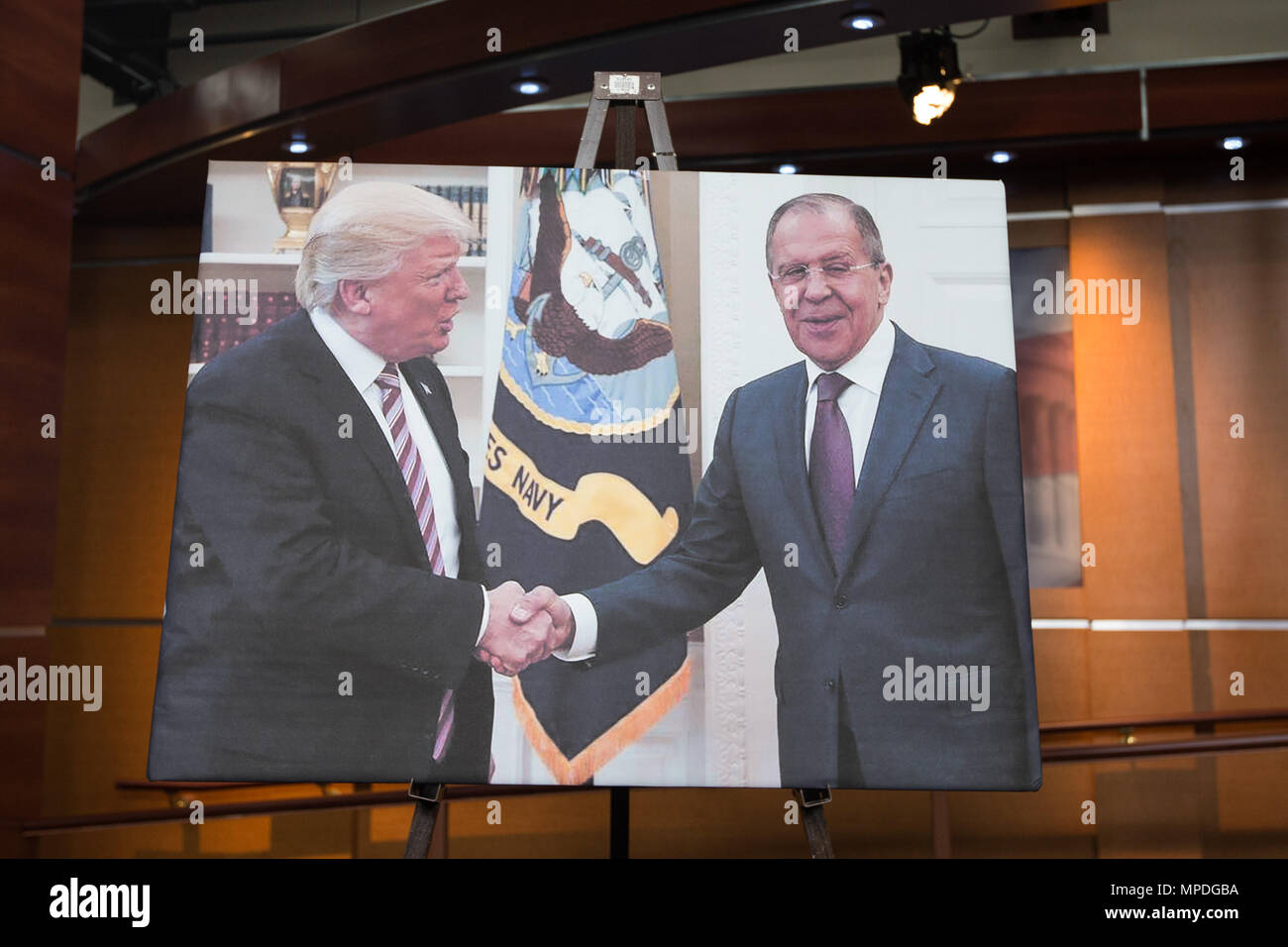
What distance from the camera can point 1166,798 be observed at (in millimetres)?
4355

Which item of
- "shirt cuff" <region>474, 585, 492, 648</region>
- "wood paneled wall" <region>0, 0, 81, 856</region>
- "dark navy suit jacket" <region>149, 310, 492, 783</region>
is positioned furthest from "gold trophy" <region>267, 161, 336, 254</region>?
"wood paneled wall" <region>0, 0, 81, 856</region>

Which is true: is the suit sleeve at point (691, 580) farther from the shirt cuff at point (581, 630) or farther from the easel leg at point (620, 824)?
the easel leg at point (620, 824)

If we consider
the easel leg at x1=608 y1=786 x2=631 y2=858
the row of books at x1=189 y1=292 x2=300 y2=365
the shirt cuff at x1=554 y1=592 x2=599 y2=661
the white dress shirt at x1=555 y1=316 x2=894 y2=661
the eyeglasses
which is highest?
the eyeglasses

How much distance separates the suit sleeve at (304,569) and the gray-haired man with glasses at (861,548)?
14 cm

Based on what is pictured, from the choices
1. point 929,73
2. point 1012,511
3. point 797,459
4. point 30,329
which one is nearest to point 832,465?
point 797,459

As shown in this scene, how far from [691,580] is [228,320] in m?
0.92

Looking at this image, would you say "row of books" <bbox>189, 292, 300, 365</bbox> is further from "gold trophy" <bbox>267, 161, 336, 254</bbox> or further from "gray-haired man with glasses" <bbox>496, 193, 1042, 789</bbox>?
"gray-haired man with glasses" <bbox>496, 193, 1042, 789</bbox>

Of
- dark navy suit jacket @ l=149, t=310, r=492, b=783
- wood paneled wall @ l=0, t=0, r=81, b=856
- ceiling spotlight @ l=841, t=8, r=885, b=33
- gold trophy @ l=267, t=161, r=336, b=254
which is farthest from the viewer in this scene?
ceiling spotlight @ l=841, t=8, r=885, b=33

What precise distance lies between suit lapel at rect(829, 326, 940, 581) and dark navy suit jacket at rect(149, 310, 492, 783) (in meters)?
0.65

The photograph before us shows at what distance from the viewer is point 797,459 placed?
6.50ft

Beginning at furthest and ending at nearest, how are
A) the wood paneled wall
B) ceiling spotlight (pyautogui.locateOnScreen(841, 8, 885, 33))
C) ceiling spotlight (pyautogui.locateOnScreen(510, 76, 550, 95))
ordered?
1. ceiling spotlight (pyautogui.locateOnScreen(510, 76, 550, 95))
2. ceiling spotlight (pyautogui.locateOnScreen(841, 8, 885, 33))
3. the wood paneled wall

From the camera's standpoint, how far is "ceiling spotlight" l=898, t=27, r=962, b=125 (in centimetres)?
384

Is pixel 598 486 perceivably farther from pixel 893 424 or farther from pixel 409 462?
pixel 893 424

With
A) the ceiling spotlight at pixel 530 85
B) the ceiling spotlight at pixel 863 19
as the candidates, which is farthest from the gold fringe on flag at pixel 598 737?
the ceiling spotlight at pixel 530 85
